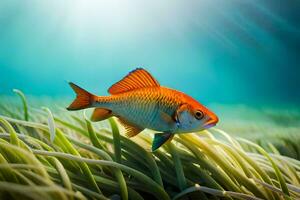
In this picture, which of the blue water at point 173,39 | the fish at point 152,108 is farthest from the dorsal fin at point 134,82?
the blue water at point 173,39

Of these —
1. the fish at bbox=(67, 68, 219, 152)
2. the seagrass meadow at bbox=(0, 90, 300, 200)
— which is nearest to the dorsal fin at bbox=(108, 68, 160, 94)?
the fish at bbox=(67, 68, 219, 152)

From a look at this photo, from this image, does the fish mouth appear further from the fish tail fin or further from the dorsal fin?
the fish tail fin

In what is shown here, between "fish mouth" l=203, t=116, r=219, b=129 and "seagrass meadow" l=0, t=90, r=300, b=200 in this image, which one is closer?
"seagrass meadow" l=0, t=90, r=300, b=200

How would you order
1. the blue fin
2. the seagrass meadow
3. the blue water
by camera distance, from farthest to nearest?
the blue water → the blue fin → the seagrass meadow

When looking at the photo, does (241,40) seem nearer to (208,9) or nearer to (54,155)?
(208,9)

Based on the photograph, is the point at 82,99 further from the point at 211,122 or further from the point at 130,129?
the point at 211,122

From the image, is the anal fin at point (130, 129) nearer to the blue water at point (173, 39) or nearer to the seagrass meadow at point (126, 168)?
the seagrass meadow at point (126, 168)
